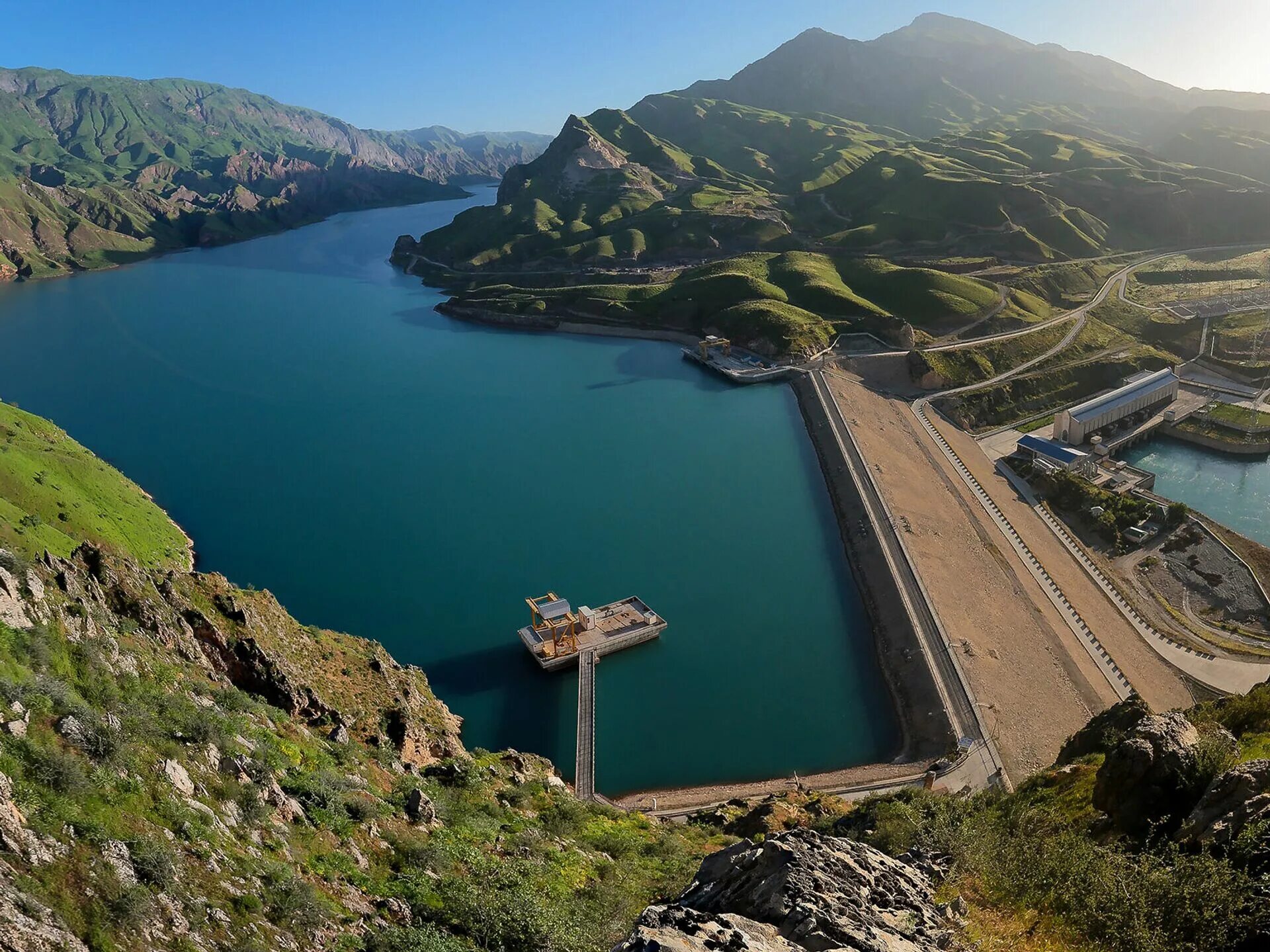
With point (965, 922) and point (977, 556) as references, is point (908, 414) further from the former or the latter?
point (965, 922)

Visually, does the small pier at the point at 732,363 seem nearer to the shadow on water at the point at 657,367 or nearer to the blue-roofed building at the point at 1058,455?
the shadow on water at the point at 657,367

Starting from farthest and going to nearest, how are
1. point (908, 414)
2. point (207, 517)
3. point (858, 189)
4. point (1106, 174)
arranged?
point (858, 189) < point (1106, 174) < point (908, 414) < point (207, 517)

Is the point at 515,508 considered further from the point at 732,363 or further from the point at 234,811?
the point at 732,363

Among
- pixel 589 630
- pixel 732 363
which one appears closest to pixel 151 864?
pixel 589 630

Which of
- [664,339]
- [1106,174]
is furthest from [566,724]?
[1106,174]

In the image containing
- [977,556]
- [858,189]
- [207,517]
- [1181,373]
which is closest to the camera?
[977,556]

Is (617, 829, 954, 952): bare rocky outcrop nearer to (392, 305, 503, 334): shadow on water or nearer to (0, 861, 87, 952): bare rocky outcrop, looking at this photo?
(0, 861, 87, 952): bare rocky outcrop

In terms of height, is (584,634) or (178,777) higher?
(178,777)
